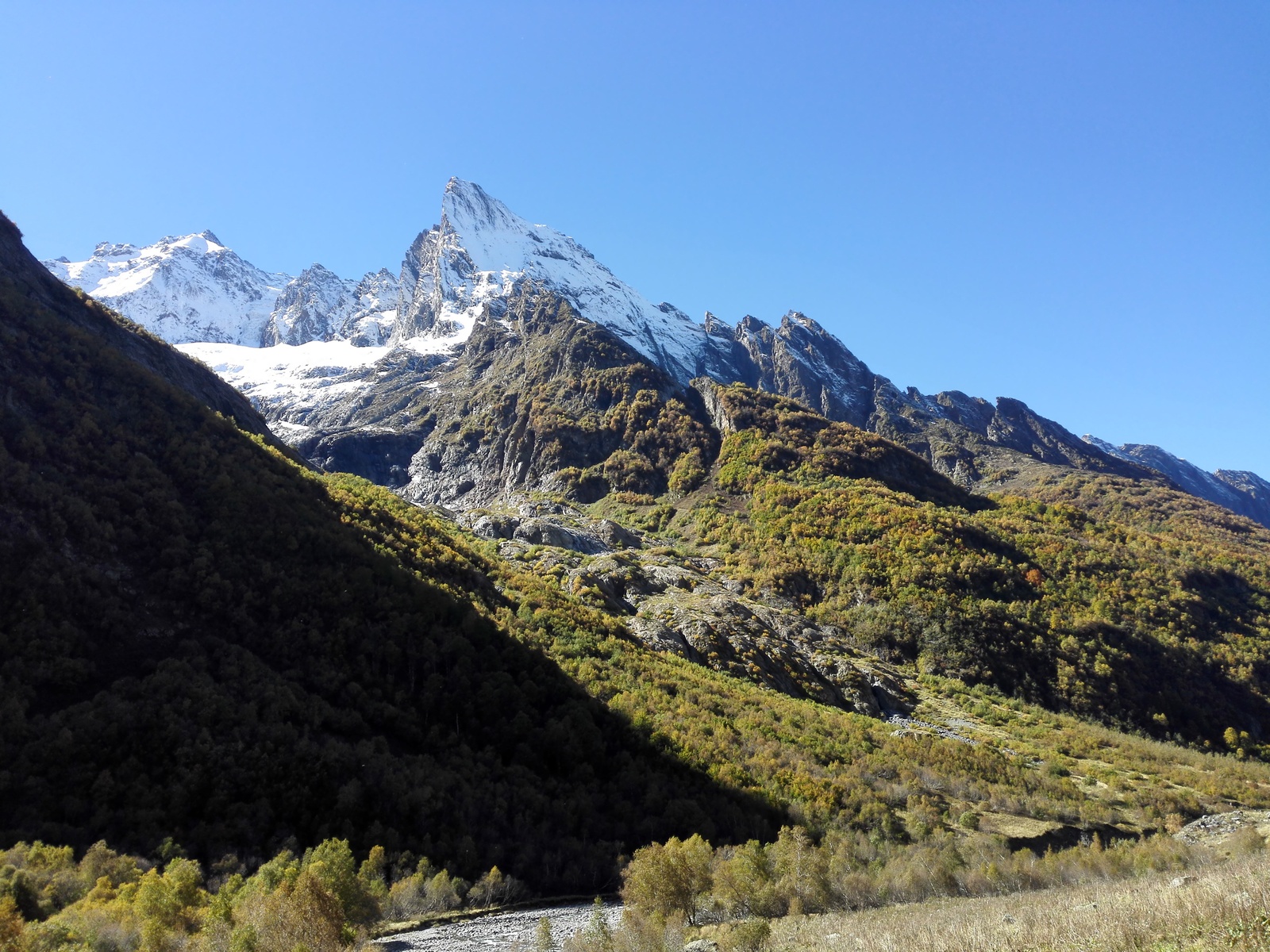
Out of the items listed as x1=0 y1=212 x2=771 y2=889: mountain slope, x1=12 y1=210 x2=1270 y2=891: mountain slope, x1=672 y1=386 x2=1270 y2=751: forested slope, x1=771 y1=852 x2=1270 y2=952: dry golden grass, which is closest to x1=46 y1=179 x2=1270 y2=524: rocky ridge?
x1=672 y1=386 x2=1270 y2=751: forested slope

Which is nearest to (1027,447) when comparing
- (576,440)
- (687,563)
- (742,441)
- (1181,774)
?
(742,441)

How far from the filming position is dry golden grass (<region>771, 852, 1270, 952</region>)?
794 centimetres

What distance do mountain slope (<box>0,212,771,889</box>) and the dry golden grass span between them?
9.20 metres

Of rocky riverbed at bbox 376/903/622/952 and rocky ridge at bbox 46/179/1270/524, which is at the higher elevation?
rocky ridge at bbox 46/179/1270/524

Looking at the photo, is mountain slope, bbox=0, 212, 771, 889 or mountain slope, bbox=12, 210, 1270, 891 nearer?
mountain slope, bbox=0, 212, 771, 889

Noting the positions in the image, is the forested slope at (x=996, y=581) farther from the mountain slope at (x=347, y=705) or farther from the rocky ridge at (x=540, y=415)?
the rocky ridge at (x=540, y=415)

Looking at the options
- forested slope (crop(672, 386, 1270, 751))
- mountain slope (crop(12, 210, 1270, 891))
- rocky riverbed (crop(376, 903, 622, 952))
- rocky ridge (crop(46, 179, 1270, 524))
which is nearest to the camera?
rocky riverbed (crop(376, 903, 622, 952))

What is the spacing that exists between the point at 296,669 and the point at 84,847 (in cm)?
859

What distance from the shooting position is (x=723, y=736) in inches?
1081

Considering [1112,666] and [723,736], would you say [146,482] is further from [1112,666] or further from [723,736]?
[1112,666]

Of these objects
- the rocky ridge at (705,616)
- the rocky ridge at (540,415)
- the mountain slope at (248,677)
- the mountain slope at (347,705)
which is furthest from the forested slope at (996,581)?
the mountain slope at (248,677)

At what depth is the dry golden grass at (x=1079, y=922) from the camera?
7938 mm

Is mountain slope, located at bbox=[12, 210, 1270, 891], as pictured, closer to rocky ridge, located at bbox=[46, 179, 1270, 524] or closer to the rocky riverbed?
the rocky riverbed

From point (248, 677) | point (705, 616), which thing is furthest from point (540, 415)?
point (248, 677)
